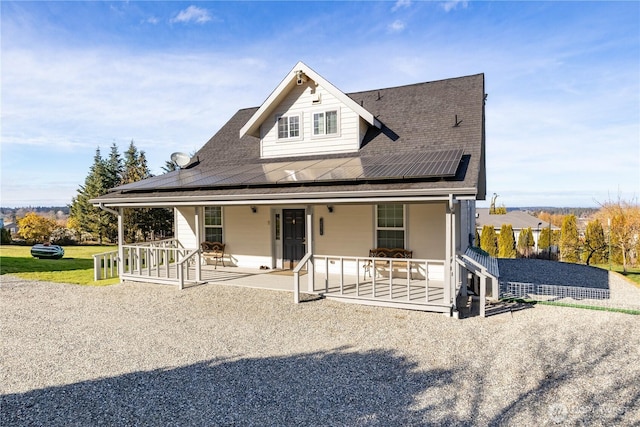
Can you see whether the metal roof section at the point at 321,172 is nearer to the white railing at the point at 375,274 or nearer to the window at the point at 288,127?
the window at the point at 288,127

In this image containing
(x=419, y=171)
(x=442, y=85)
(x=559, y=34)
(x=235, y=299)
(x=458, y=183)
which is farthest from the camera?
(x=442, y=85)

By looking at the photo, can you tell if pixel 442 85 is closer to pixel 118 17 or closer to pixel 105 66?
pixel 118 17

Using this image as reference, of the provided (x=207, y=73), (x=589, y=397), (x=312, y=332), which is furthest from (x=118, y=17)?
(x=589, y=397)

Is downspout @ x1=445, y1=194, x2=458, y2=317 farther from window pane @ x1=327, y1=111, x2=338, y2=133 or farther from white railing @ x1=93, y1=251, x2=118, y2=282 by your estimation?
white railing @ x1=93, y1=251, x2=118, y2=282

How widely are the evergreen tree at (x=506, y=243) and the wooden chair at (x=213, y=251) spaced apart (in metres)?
21.5

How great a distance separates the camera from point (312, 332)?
23.2 feet

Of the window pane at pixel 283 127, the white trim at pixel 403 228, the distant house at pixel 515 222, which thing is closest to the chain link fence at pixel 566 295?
the white trim at pixel 403 228

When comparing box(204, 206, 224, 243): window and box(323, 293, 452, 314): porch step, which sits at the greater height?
box(204, 206, 224, 243): window

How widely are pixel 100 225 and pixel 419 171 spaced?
110 feet

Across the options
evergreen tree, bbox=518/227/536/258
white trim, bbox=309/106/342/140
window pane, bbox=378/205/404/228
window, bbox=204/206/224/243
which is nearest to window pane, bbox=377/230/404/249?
window pane, bbox=378/205/404/228

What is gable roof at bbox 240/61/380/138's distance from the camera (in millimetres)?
11695

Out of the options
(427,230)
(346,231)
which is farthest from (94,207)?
(427,230)

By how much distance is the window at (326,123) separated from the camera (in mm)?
12328

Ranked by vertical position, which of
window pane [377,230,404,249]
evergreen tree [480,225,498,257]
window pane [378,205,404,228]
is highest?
window pane [378,205,404,228]
